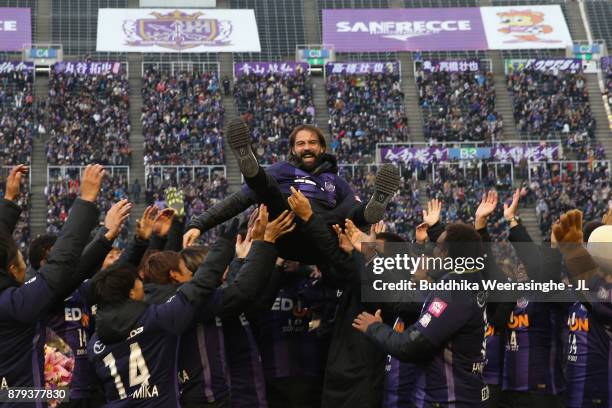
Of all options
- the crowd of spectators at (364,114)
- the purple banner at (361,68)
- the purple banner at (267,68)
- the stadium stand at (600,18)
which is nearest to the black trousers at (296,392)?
the crowd of spectators at (364,114)

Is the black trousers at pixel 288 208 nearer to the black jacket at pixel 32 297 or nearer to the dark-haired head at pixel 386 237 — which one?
the dark-haired head at pixel 386 237

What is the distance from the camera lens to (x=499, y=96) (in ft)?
137

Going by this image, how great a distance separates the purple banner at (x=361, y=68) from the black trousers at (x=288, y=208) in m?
35.7

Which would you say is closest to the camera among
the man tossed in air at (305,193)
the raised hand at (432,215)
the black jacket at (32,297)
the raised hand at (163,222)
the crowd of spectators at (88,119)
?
the black jacket at (32,297)

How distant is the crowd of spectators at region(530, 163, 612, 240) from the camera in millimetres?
33000

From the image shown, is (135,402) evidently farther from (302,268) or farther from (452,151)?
(452,151)

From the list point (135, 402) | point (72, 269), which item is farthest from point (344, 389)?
point (72, 269)

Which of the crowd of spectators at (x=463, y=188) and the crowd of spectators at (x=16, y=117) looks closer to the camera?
the crowd of spectators at (x=463, y=188)

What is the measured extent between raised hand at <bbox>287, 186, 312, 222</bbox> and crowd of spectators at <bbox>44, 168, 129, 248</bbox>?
2461 cm

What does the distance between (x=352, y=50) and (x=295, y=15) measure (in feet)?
13.4

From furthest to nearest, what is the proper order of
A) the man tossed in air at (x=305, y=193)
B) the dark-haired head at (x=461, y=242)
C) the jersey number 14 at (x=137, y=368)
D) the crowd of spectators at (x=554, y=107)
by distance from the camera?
the crowd of spectators at (x=554, y=107) < the man tossed in air at (x=305, y=193) < the dark-haired head at (x=461, y=242) < the jersey number 14 at (x=137, y=368)

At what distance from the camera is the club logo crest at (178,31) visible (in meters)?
41.6

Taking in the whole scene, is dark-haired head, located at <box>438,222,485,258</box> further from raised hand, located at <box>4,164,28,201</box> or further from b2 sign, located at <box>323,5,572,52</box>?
b2 sign, located at <box>323,5,572,52</box>

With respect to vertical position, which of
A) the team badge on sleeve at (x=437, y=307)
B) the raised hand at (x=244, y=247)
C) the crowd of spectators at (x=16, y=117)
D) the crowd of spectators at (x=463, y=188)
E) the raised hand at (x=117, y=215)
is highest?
the crowd of spectators at (x=16, y=117)
